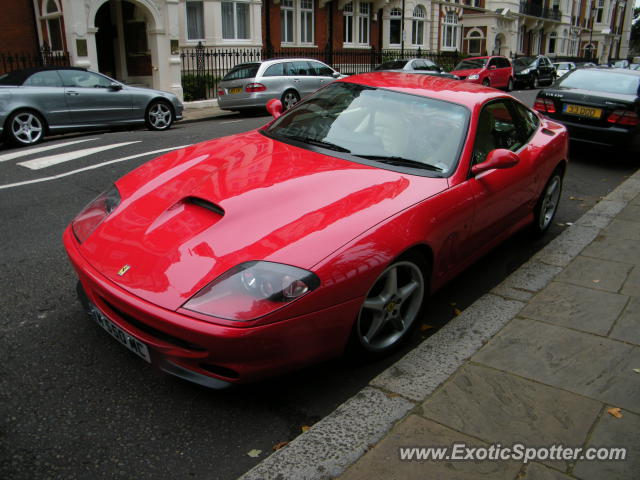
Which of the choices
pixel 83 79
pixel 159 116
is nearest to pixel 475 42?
pixel 159 116

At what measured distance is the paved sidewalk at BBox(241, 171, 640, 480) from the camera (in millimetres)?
2322

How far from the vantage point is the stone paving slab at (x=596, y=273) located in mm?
4262

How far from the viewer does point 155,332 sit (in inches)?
103

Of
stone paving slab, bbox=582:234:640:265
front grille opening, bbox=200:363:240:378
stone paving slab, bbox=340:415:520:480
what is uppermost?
front grille opening, bbox=200:363:240:378

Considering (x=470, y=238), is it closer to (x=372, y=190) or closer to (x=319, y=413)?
(x=372, y=190)

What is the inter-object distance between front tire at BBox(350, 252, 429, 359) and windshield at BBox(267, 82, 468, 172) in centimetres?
76

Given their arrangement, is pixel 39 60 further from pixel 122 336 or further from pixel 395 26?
pixel 395 26

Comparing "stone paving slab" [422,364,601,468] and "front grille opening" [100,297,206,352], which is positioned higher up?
"front grille opening" [100,297,206,352]

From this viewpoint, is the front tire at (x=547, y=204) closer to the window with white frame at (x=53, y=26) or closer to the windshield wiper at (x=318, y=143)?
the windshield wiper at (x=318, y=143)

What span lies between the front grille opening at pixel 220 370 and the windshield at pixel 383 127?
169 cm

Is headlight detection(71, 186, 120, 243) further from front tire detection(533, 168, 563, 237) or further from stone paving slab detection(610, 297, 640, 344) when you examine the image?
front tire detection(533, 168, 563, 237)

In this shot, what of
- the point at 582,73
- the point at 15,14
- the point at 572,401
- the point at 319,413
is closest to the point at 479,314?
the point at 572,401

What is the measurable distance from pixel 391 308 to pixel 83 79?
1038 cm

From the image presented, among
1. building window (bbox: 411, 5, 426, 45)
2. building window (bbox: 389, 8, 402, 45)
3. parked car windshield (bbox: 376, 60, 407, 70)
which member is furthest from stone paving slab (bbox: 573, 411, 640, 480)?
building window (bbox: 411, 5, 426, 45)
